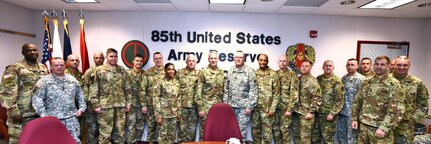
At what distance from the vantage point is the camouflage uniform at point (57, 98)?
9.40 feet

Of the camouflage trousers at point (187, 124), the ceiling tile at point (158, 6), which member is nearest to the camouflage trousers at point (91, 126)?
the camouflage trousers at point (187, 124)

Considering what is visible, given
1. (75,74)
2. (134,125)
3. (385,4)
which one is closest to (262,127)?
(134,125)

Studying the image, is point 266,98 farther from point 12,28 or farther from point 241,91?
point 12,28

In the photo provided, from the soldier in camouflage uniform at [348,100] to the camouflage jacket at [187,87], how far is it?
2.60 m

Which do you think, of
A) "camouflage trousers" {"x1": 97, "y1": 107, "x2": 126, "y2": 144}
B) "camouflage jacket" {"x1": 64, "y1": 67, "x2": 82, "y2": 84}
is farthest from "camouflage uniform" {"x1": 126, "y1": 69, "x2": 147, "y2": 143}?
"camouflage jacket" {"x1": 64, "y1": 67, "x2": 82, "y2": 84}

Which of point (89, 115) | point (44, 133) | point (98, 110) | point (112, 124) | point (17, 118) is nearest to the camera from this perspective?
point (44, 133)

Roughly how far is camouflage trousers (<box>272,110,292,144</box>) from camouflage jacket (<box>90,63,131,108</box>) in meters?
2.62

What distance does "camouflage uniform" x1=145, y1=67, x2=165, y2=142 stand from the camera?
425 cm

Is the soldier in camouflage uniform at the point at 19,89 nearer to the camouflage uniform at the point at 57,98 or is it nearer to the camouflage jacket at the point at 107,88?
the camouflage uniform at the point at 57,98

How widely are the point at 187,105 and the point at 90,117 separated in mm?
1574

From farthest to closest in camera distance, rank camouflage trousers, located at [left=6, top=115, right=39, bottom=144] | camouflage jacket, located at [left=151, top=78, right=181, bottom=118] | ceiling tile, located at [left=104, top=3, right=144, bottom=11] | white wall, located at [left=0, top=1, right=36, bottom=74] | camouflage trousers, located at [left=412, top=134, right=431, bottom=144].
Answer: ceiling tile, located at [left=104, top=3, right=144, bottom=11]
white wall, located at [left=0, top=1, right=36, bottom=74]
camouflage jacket, located at [left=151, top=78, right=181, bottom=118]
camouflage trousers, located at [left=6, top=115, right=39, bottom=144]
camouflage trousers, located at [left=412, top=134, right=431, bottom=144]

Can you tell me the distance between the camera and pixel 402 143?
320cm

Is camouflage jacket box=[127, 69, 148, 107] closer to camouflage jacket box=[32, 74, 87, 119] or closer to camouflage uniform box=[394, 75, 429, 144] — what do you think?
camouflage jacket box=[32, 74, 87, 119]

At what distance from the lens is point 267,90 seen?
422 centimetres
